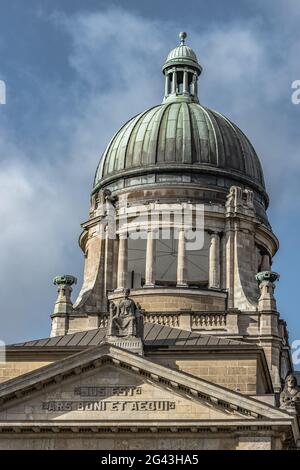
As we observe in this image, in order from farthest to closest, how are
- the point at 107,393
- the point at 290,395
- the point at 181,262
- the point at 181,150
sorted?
1. the point at 181,150
2. the point at 181,262
3. the point at 290,395
4. the point at 107,393

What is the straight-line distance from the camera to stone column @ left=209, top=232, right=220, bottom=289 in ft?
272

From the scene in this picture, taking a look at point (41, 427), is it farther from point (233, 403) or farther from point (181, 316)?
point (181, 316)

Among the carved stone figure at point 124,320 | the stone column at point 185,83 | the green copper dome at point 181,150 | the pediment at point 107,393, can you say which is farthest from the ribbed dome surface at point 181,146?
the pediment at point 107,393

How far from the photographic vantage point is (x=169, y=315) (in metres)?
78.9

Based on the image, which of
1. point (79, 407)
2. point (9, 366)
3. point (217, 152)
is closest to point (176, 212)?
point (217, 152)

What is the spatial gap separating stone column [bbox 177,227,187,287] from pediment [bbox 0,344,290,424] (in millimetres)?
18868

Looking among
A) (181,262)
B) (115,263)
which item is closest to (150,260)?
(181,262)

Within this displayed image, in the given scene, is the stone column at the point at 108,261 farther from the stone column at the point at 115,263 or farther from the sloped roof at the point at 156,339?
the sloped roof at the point at 156,339

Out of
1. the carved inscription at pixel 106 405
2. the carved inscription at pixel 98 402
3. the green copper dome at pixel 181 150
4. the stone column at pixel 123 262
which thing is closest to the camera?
the carved inscription at pixel 106 405

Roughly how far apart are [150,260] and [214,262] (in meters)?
3.32

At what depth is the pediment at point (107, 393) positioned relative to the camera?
205ft

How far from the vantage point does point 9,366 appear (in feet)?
230

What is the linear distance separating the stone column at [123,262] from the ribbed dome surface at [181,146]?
158 inches

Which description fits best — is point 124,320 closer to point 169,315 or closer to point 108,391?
point 108,391
